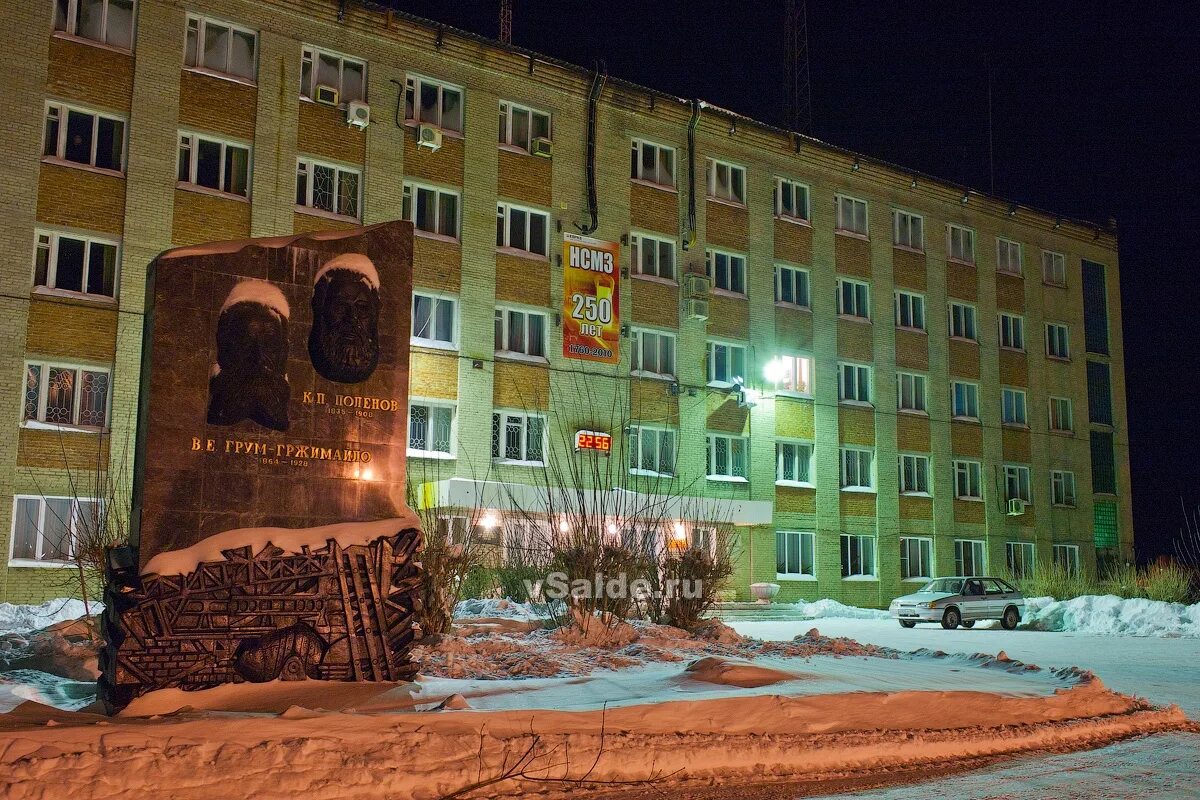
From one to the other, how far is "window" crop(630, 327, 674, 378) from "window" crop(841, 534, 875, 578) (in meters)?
9.28

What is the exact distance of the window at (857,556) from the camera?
3850cm

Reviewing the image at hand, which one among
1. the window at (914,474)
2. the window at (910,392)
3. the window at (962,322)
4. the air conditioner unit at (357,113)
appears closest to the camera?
the air conditioner unit at (357,113)

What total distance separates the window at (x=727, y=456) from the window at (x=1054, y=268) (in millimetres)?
18383

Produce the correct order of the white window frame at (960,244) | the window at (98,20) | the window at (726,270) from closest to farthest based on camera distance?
the window at (98,20)
the window at (726,270)
the white window frame at (960,244)

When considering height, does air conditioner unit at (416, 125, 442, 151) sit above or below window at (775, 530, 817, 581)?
above

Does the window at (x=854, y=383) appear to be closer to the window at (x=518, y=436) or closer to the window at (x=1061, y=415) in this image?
the window at (x=1061, y=415)

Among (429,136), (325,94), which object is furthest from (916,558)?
(325,94)

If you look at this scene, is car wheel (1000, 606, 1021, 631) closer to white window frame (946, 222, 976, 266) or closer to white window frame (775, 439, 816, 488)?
white window frame (775, 439, 816, 488)

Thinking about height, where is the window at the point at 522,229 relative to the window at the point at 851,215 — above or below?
below

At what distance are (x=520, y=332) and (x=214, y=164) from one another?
944cm

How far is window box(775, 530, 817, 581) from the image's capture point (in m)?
37.0

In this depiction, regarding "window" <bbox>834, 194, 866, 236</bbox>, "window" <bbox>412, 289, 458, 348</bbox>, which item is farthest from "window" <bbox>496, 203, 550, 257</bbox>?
"window" <bbox>834, 194, 866, 236</bbox>

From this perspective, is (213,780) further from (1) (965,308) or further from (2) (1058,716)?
(1) (965,308)

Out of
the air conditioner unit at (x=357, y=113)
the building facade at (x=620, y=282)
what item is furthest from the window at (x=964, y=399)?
the air conditioner unit at (x=357, y=113)
